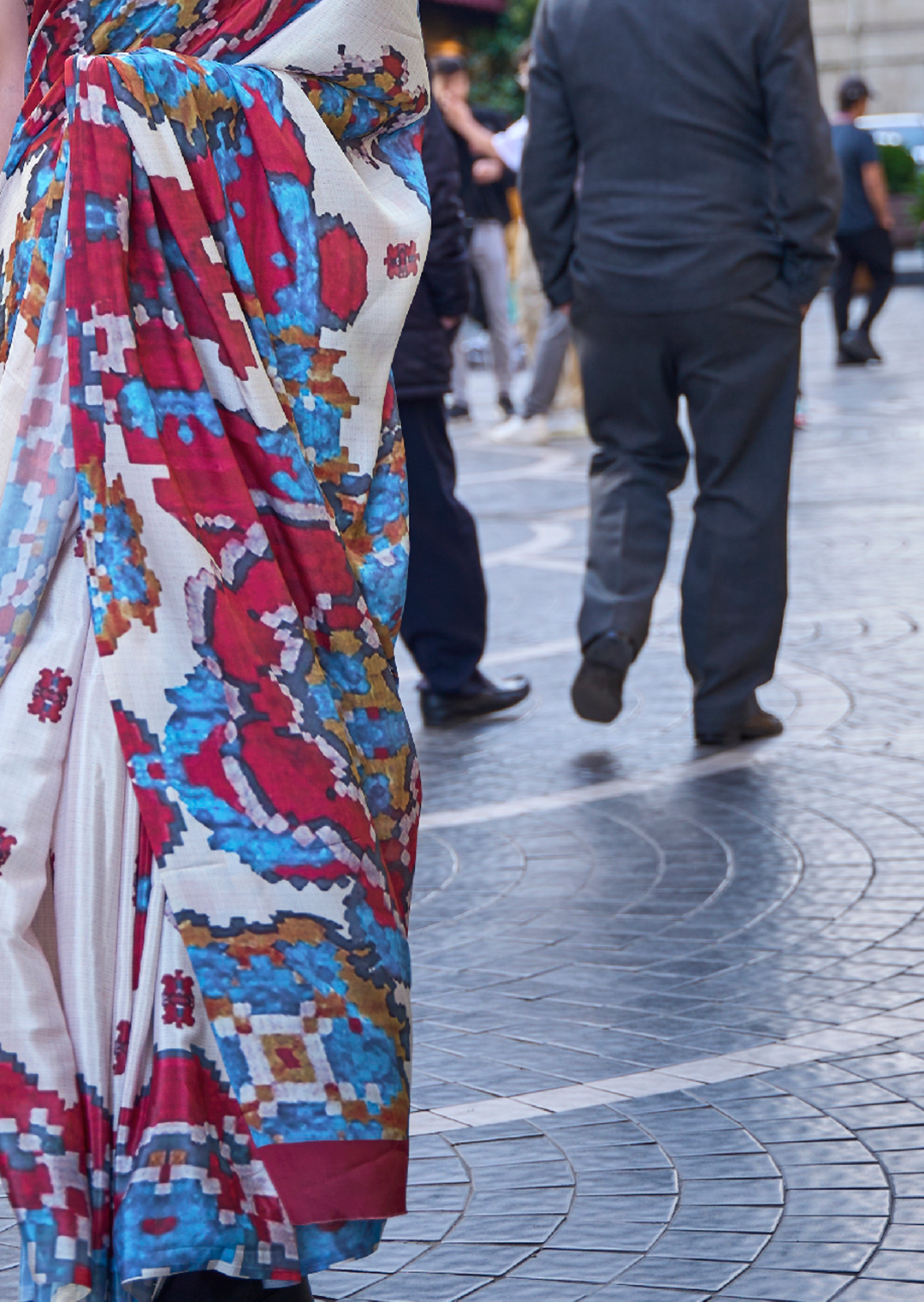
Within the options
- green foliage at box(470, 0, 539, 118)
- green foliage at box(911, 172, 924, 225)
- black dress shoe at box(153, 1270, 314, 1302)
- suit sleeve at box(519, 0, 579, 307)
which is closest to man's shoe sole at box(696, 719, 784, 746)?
suit sleeve at box(519, 0, 579, 307)

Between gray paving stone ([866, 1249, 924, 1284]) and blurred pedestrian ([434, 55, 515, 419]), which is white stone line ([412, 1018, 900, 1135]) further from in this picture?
blurred pedestrian ([434, 55, 515, 419])

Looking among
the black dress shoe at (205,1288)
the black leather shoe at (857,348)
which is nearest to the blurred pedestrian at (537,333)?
the black leather shoe at (857,348)

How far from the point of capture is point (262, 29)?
2.45 meters

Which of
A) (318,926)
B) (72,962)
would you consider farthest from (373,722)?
(72,962)

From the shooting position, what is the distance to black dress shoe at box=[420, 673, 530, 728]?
6.07 metres

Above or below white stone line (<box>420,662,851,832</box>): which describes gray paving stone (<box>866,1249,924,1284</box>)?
above

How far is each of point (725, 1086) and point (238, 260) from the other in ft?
5.31

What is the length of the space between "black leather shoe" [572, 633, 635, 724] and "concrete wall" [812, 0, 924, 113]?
3171 centimetres

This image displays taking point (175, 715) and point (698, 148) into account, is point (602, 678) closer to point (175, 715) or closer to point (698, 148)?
point (698, 148)

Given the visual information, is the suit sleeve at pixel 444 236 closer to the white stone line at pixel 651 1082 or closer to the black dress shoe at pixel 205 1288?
the white stone line at pixel 651 1082

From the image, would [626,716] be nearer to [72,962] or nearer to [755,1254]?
[755,1254]

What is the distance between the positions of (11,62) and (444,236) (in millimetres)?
3618

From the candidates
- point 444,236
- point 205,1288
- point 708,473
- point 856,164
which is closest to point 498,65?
point 856,164

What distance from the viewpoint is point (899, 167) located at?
92.0 ft
